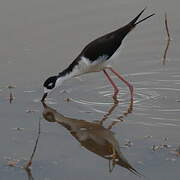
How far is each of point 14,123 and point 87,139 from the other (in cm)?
85

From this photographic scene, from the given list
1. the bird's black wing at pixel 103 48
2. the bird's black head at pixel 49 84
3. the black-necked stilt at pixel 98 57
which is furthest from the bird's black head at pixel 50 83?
the bird's black wing at pixel 103 48

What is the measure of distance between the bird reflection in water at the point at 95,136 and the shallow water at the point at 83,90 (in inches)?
2.2

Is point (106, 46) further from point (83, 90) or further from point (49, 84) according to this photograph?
point (49, 84)

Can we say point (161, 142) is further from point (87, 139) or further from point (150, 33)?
point (150, 33)

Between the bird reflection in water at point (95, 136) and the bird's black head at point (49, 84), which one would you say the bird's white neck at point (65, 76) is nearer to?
the bird's black head at point (49, 84)

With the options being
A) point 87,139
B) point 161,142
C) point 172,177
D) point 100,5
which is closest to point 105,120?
point 87,139

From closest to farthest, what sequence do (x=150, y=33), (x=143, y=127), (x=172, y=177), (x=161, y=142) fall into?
(x=172, y=177), (x=161, y=142), (x=143, y=127), (x=150, y=33)

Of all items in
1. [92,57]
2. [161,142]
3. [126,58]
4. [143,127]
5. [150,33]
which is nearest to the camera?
[161,142]

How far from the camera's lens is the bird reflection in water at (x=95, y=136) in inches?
222

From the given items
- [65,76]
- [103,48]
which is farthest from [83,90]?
[103,48]

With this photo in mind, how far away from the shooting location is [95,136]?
20.8 ft

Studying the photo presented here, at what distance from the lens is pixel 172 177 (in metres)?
5.20

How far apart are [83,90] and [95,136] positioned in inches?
45.5

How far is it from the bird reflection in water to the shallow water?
2.2 inches
